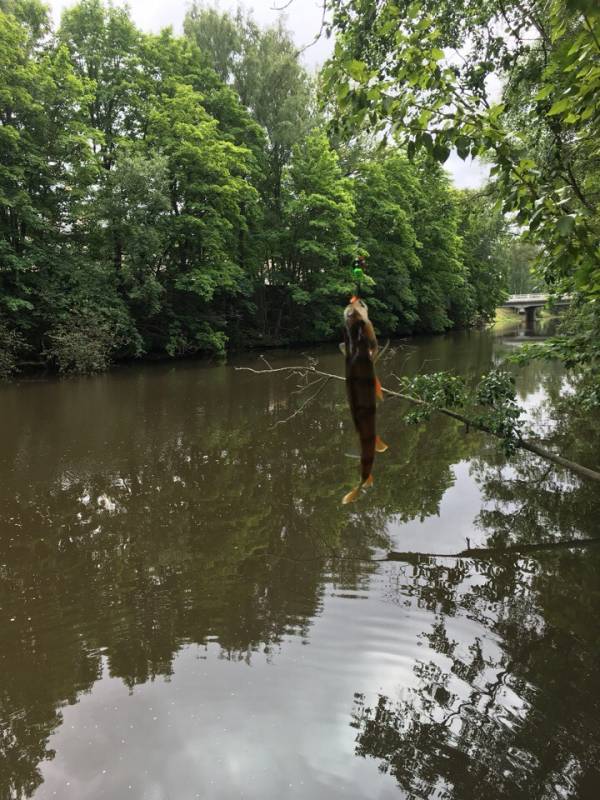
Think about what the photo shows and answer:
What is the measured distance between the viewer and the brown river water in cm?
361

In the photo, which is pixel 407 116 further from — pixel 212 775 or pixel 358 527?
pixel 358 527

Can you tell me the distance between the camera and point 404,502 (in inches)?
326

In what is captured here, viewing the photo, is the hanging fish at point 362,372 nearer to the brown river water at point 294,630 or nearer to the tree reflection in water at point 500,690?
the brown river water at point 294,630

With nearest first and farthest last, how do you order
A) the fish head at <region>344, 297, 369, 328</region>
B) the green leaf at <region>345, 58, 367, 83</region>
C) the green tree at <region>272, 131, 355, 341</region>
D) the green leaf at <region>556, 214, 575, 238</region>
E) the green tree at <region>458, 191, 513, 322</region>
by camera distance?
the fish head at <region>344, 297, 369, 328</region>, the green leaf at <region>556, 214, 575, 238</region>, the green leaf at <region>345, 58, 367, 83</region>, the green tree at <region>272, 131, 355, 341</region>, the green tree at <region>458, 191, 513, 322</region>

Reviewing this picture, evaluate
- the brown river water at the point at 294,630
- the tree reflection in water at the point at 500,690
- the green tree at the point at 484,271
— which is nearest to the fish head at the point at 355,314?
the brown river water at the point at 294,630

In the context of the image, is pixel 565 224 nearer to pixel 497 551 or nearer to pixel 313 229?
pixel 497 551

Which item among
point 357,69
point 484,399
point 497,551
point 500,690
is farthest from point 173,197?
point 500,690

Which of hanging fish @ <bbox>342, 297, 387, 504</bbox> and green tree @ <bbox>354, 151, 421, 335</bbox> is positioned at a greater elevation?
green tree @ <bbox>354, 151, 421, 335</bbox>

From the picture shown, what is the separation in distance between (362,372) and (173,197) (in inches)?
1106

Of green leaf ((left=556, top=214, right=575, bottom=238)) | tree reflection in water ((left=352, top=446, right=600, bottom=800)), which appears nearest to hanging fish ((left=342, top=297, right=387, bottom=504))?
green leaf ((left=556, top=214, right=575, bottom=238))

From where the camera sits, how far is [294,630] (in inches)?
200

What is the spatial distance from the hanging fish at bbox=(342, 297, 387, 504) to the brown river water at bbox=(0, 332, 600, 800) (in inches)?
66.1

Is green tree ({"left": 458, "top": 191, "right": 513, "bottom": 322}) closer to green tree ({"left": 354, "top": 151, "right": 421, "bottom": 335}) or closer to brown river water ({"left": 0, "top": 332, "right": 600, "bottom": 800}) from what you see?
green tree ({"left": 354, "top": 151, "right": 421, "bottom": 335})

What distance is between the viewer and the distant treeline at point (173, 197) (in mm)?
21062
